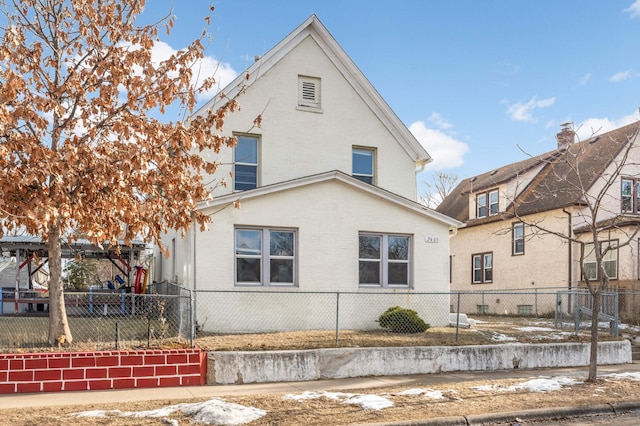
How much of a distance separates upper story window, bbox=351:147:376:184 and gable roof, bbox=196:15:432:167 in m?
1.07

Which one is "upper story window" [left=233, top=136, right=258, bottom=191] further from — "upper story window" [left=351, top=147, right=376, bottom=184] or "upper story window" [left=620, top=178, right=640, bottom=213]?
"upper story window" [left=620, top=178, right=640, bottom=213]

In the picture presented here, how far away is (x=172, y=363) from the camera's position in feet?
32.6

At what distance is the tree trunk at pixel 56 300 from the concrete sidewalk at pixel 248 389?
4.82 feet

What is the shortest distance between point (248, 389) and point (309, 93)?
33.6 feet

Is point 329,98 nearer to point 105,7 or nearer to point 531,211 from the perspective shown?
point 105,7

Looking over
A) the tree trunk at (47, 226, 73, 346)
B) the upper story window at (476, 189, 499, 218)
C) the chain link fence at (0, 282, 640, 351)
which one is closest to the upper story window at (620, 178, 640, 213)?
the upper story window at (476, 189, 499, 218)

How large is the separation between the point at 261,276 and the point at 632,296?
1420 centimetres

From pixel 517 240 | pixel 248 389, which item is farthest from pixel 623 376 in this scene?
pixel 517 240

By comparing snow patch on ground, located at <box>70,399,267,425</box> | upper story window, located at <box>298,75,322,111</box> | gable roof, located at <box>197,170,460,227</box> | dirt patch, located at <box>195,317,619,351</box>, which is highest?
upper story window, located at <box>298,75,322,111</box>

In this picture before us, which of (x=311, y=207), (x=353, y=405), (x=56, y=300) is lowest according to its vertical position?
(x=353, y=405)

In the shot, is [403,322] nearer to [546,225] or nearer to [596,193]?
[546,225]

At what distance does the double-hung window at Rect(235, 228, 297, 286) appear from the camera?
1405 centimetres

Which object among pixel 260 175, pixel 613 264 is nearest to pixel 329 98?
pixel 260 175

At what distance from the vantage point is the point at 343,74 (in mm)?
17547
